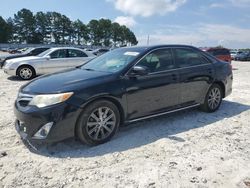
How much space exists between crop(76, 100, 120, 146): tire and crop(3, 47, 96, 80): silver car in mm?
8101

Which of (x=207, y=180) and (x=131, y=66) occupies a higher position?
(x=131, y=66)

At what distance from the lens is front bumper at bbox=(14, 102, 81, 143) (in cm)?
375

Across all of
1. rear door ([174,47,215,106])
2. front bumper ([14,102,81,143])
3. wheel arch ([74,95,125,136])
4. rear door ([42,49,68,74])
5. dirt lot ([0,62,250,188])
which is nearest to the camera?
dirt lot ([0,62,250,188])

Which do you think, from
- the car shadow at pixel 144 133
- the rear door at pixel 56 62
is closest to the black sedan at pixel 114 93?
the car shadow at pixel 144 133

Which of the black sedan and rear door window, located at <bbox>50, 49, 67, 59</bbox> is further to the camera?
rear door window, located at <bbox>50, 49, 67, 59</bbox>

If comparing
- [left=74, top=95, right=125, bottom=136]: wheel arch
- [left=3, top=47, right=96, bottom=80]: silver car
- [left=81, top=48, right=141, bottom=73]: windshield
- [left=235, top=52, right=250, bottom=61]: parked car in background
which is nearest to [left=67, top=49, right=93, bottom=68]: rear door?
[left=3, top=47, right=96, bottom=80]: silver car

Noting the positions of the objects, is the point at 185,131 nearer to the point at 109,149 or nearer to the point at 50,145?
the point at 109,149

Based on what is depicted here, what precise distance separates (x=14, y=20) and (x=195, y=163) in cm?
10876

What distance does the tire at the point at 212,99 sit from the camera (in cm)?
591

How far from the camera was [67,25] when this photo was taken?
11294 centimetres

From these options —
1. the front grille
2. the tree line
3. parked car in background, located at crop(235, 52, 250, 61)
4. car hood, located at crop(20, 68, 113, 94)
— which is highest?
the tree line

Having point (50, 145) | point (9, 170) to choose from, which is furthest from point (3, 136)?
point (9, 170)

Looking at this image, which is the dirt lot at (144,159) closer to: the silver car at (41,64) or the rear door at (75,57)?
the silver car at (41,64)

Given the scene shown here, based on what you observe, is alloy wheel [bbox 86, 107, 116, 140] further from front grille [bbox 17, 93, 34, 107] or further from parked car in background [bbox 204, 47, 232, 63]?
parked car in background [bbox 204, 47, 232, 63]
